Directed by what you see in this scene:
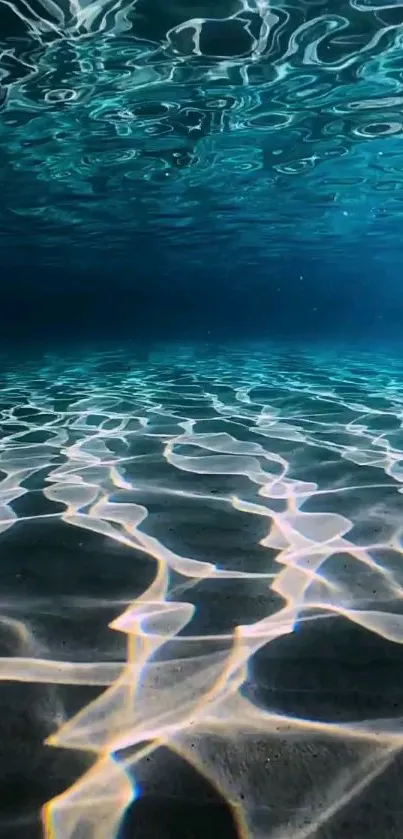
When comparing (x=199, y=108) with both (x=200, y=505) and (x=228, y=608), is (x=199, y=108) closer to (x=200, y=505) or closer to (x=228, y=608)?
(x=200, y=505)

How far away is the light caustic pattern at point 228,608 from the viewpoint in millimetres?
2508

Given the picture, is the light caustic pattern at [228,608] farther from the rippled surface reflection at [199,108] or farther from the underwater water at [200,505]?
the rippled surface reflection at [199,108]

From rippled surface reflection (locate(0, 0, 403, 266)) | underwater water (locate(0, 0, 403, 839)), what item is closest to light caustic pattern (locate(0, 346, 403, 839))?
underwater water (locate(0, 0, 403, 839))

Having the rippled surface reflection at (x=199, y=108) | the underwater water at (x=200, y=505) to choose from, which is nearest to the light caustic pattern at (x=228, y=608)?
the underwater water at (x=200, y=505)

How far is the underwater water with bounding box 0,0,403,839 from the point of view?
2.54m

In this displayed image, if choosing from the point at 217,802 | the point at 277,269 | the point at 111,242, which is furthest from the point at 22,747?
the point at 277,269

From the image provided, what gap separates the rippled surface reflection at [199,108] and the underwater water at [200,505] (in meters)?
0.08

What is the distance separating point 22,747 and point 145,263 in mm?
56367

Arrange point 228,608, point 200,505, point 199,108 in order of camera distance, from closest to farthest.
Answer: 1. point 228,608
2. point 200,505
3. point 199,108

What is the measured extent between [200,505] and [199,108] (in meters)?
12.7

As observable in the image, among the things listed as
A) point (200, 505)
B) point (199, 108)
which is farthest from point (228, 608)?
point (199, 108)

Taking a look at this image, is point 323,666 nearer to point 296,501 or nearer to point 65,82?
point 296,501

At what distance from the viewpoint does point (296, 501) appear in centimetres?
598

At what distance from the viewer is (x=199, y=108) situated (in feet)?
49.8
